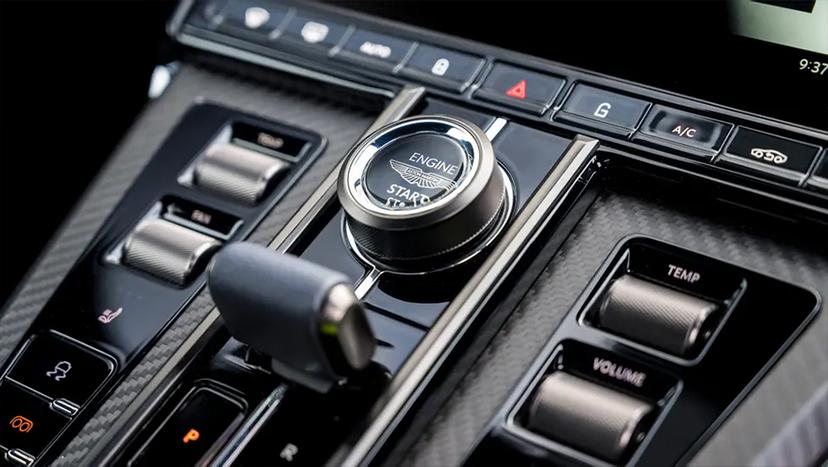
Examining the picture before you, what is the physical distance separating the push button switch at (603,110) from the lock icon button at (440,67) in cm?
11

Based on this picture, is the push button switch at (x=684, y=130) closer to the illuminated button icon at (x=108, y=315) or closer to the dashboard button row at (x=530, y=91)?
the dashboard button row at (x=530, y=91)

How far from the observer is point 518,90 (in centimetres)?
78

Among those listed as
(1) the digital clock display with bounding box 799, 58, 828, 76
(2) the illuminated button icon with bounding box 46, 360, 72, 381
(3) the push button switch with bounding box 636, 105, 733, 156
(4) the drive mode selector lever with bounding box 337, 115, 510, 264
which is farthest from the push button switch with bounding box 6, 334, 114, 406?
(1) the digital clock display with bounding box 799, 58, 828, 76

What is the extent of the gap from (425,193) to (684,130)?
21 cm

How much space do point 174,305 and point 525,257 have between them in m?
0.28

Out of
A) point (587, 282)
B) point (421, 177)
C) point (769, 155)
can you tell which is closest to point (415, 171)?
point (421, 177)

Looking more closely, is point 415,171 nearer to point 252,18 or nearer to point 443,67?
point 443,67

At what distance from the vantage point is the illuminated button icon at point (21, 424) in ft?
2.35

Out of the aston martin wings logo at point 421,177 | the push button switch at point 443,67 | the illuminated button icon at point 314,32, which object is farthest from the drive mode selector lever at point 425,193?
the illuminated button icon at point 314,32

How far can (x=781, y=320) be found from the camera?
63 centimetres

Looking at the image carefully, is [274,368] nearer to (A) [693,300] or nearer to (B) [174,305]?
(B) [174,305]

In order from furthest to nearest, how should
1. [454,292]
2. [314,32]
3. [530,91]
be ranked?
1. [314,32]
2. [530,91]
3. [454,292]

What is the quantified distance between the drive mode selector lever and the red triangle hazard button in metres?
0.09

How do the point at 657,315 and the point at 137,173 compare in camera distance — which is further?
the point at 137,173
